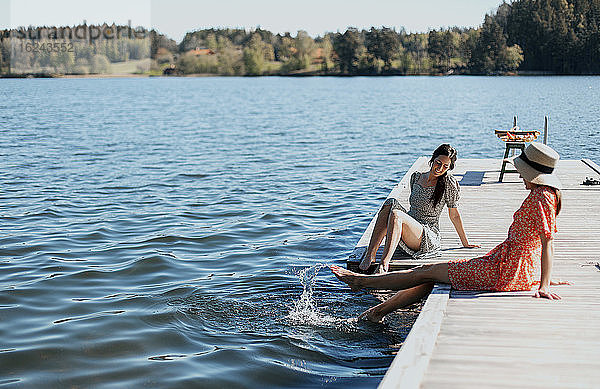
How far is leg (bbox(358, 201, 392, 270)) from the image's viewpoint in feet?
22.5

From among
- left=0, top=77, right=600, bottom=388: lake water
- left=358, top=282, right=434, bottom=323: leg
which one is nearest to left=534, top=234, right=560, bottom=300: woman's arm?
left=358, top=282, right=434, bottom=323: leg

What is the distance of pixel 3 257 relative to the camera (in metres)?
9.44

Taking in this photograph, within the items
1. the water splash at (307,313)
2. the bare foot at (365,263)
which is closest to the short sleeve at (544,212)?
the bare foot at (365,263)

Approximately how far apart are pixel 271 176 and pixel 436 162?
10897mm

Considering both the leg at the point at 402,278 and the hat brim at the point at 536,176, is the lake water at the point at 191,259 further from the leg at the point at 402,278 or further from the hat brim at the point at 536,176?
the hat brim at the point at 536,176

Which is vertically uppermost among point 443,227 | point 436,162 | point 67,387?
point 436,162

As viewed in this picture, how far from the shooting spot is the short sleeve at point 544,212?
5125 mm

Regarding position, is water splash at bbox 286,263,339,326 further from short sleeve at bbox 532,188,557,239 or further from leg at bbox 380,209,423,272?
short sleeve at bbox 532,188,557,239

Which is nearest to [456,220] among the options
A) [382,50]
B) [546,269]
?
[546,269]

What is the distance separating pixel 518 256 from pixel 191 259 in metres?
5.31

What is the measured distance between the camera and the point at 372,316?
21.6 feet

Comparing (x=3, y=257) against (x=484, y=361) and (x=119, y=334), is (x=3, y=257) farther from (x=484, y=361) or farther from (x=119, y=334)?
(x=484, y=361)

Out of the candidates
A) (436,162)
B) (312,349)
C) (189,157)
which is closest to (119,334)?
(312,349)

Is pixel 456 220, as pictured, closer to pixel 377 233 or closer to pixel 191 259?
pixel 377 233
